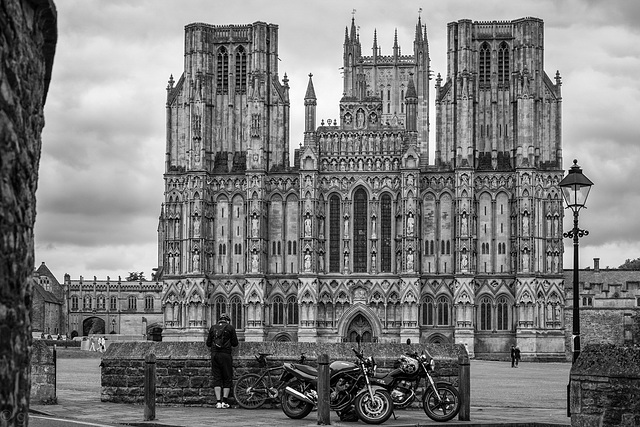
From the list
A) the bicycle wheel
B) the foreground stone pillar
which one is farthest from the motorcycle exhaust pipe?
the foreground stone pillar

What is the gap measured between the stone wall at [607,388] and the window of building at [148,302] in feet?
402

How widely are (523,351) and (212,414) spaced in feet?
203

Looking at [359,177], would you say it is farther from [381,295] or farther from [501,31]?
[501,31]

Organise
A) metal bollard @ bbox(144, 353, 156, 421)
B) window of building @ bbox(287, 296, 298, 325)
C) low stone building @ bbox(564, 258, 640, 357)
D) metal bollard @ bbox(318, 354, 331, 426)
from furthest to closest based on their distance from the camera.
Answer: low stone building @ bbox(564, 258, 640, 357) < window of building @ bbox(287, 296, 298, 325) < metal bollard @ bbox(144, 353, 156, 421) < metal bollard @ bbox(318, 354, 331, 426)

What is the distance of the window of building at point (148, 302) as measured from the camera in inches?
5320

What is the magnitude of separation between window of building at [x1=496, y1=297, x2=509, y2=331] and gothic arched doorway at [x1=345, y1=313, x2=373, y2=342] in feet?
30.8

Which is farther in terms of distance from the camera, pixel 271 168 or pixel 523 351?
pixel 271 168

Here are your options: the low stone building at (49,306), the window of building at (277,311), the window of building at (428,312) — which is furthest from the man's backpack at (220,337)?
the low stone building at (49,306)

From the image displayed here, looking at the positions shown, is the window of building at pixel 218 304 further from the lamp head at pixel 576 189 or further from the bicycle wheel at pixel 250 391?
the bicycle wheel at pixel 250 391

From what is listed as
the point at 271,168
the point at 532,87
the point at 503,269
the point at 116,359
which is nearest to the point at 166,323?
the point at 271,168

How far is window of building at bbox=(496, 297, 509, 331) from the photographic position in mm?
80188

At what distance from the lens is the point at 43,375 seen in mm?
21000

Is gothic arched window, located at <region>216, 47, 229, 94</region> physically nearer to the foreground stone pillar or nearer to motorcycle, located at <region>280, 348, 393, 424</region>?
motorcycle, located at <region>280, 348, 393, 424</region>

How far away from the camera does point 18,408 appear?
3945 millimetres
